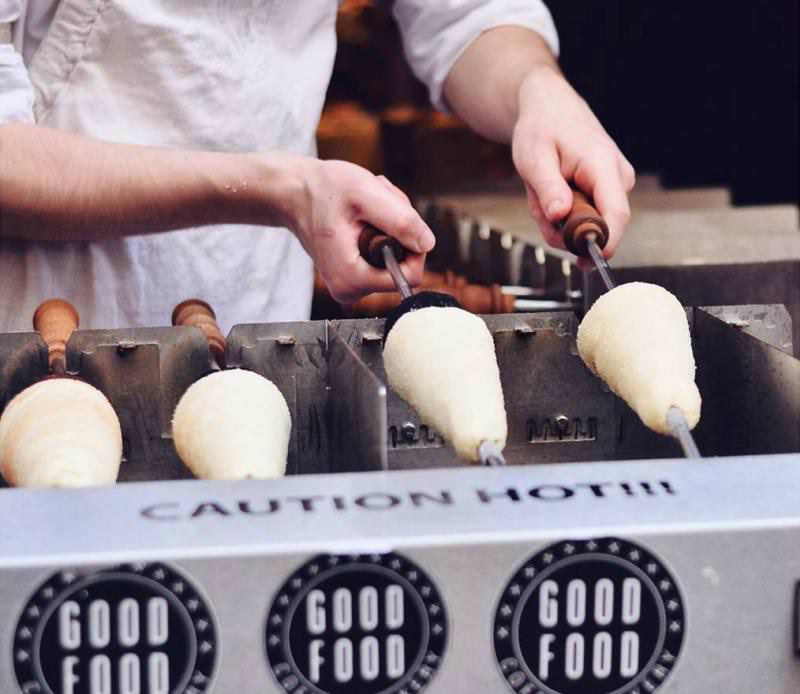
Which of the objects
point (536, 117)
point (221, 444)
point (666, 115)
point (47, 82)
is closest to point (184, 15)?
point (47, 82)

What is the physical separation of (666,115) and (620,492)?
366 cm

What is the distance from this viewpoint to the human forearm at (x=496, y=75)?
1.69 metres

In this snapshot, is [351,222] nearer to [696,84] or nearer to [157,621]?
[157,621]

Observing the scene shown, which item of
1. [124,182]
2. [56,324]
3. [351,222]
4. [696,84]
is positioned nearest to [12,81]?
[124,182]

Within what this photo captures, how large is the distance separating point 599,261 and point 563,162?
0.80 feet

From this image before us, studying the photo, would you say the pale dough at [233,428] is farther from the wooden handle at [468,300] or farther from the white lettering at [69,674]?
the wooden handle at [468,300]

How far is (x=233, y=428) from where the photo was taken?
2.84 ft

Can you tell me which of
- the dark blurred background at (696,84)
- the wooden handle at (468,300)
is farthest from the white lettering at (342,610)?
the dark blurred background at (696,84)

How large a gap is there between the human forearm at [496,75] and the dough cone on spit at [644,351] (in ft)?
2.19

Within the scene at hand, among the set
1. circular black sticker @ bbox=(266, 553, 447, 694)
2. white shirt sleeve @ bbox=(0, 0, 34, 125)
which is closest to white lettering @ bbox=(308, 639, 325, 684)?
circular black sticker @ bbox=(266, 553, 447, 694)

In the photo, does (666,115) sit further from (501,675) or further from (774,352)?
(501,675)

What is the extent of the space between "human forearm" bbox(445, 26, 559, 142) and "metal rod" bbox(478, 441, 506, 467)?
0.85 meters

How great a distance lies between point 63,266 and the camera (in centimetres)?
157

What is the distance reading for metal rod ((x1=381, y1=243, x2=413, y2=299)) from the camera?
1124mm
